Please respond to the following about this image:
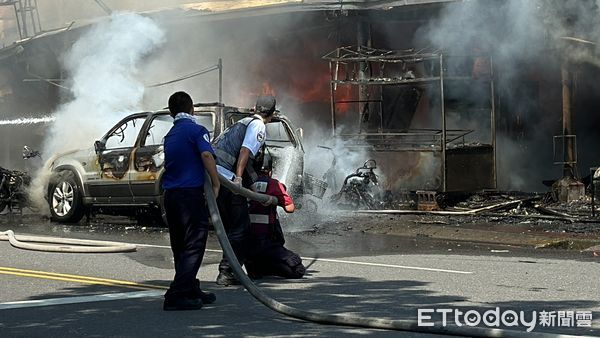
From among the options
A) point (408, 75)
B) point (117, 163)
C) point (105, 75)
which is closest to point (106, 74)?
point (105, 75)

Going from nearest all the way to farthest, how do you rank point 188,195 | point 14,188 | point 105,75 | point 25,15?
point 188,195
point 14,188
point 105,75
point 25,15

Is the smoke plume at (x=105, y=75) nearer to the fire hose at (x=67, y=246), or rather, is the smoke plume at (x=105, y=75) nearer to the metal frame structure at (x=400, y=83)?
the metal frame structure at (x=400, y=83)

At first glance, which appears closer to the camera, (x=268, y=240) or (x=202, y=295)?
(x=202, y=295)

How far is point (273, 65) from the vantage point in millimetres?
21578

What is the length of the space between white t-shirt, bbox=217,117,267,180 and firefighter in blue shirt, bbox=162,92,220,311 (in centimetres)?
88

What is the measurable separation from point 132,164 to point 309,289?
6466 mm

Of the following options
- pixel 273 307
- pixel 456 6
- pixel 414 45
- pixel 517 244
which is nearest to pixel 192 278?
pixel 273 307

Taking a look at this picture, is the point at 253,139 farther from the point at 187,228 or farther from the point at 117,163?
the point at 117,163

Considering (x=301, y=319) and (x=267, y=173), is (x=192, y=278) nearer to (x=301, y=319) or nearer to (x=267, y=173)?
(x=301, y=319)

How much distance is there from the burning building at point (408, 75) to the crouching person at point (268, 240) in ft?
24.3

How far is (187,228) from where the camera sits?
25.4 feet

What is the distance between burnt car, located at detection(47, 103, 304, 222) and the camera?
1415 centimetres

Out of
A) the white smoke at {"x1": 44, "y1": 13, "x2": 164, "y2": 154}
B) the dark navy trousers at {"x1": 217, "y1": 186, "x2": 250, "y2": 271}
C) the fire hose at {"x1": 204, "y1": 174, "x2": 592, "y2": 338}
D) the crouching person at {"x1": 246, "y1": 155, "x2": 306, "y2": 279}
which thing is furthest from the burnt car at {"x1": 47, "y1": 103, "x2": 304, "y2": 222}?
the fire hose at {"x1": 204, "y1": 174, "x2": 592, "y2": 338}

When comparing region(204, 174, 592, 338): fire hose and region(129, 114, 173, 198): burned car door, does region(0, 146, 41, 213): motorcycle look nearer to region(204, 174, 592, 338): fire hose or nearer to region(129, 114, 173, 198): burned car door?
region(129, 114, 173, 198): burned car door
